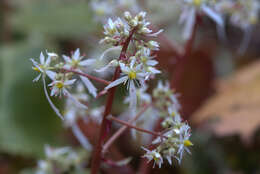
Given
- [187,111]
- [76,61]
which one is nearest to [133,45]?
[76,61]

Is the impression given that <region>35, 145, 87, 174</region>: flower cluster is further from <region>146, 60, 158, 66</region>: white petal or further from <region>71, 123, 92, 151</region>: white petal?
<region>146, 60, 158, 66</region>: white petal

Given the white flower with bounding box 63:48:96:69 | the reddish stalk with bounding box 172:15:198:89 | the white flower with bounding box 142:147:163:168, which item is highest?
the reddish stalk with bounding box 172:15:198:89

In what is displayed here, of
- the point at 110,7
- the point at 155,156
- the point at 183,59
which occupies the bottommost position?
the point at 155,156

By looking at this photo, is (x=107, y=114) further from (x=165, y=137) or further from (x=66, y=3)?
(x=66, y=3)

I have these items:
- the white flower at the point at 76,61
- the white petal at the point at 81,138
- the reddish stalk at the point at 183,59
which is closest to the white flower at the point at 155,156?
the white flower at the point at 76,61

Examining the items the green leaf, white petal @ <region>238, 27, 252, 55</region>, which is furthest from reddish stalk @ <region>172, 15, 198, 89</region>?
white petal @ <region>238, 27, 252, 55</region>

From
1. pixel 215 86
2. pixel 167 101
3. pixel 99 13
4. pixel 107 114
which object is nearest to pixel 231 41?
pixel 215 86

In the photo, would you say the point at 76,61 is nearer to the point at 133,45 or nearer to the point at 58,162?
the point at 133,45

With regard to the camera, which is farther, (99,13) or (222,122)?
(222,122)

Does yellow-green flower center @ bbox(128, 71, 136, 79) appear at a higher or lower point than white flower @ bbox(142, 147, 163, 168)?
higher
